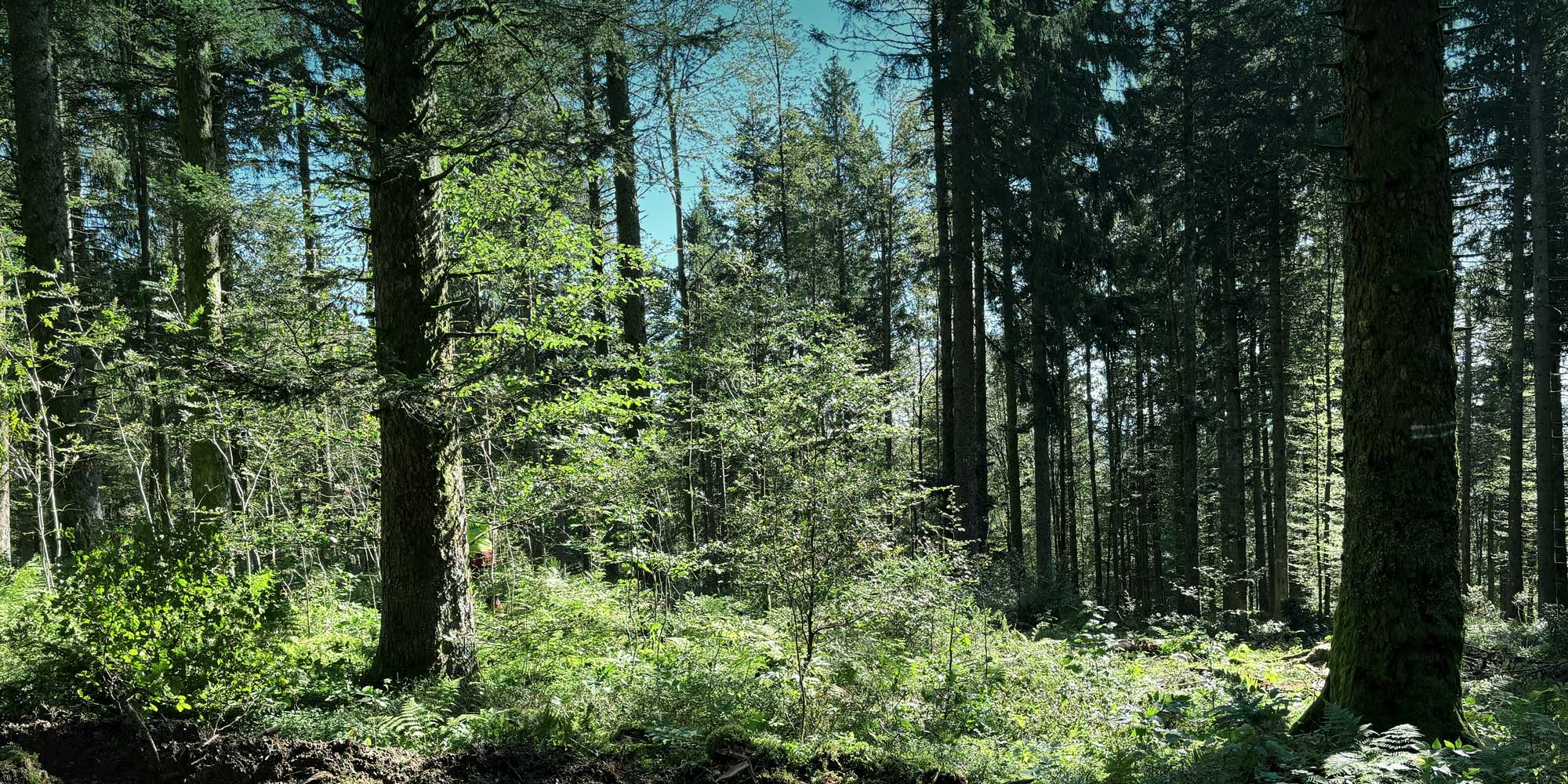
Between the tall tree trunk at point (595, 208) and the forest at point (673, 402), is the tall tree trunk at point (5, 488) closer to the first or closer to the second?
the forest at point (673, 402)

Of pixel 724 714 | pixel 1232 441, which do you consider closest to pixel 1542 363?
pixel 1232 441

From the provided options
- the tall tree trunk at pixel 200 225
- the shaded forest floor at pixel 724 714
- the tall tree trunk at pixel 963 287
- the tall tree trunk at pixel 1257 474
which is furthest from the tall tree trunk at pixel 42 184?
the tall tree trunk at pixel 1257 474

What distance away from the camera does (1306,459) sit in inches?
963

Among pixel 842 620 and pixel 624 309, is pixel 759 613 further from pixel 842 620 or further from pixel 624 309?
pixel 624 309

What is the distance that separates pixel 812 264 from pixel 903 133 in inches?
184

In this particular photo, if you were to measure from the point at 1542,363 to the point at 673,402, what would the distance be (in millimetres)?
14246

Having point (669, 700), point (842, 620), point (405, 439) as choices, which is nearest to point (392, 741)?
point (669, 700)

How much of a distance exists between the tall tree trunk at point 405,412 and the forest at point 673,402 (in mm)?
34

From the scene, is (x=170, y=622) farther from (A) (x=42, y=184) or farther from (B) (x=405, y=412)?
(A) (x=42, y=184)

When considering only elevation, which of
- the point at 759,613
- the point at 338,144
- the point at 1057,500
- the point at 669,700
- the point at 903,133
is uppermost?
the point at 903,133

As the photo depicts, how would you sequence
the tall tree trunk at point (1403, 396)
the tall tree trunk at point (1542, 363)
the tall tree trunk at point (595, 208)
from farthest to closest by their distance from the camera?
the tall tree trunk at point (1542, 363) → the tall tree trunk at point (595, 208) → the tall tree trunk at point (1403, 396)

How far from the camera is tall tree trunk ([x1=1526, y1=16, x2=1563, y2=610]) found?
1192cm

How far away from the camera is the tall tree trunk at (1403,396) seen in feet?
13.5

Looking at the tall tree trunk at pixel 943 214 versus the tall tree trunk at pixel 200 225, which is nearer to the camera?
the tall tree trunk at pixel 200 225
